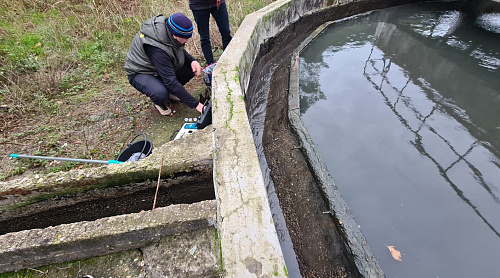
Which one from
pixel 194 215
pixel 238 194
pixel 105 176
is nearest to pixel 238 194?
pixel 238 194

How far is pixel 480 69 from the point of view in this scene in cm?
423

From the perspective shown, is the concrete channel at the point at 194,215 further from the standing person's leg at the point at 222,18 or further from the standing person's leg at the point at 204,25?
the standing person's leg at the point at 222,18

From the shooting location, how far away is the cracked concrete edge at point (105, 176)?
187 centimetres

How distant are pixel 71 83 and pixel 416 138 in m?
5.20

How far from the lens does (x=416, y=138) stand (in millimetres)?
3127

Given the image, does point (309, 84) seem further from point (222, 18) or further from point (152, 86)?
point (152, 86)

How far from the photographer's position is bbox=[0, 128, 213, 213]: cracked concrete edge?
1867mm

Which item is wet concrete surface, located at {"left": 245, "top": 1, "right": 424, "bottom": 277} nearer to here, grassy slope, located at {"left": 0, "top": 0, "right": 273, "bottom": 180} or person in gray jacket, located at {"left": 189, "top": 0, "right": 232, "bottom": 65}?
person in gray jacket, located at {"left": 189, "top": 0, "right": 232, "bottom": 65}

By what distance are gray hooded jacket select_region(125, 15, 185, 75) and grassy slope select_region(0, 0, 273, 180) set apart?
65 centimetres

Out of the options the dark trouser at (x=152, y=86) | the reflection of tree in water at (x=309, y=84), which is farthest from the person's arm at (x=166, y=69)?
the reflection of tree in water at (x=309, y=84)

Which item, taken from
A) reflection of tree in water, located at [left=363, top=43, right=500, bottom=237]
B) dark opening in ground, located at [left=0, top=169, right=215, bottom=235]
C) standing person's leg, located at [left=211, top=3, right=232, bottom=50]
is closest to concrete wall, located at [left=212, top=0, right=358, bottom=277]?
dark opening in ground, located at [left=0, top=169, right=215, bottom=235]

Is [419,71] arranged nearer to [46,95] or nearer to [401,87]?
[401,87]

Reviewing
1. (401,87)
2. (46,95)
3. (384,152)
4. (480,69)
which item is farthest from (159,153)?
(480,69)

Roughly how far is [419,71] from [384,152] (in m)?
2.32
